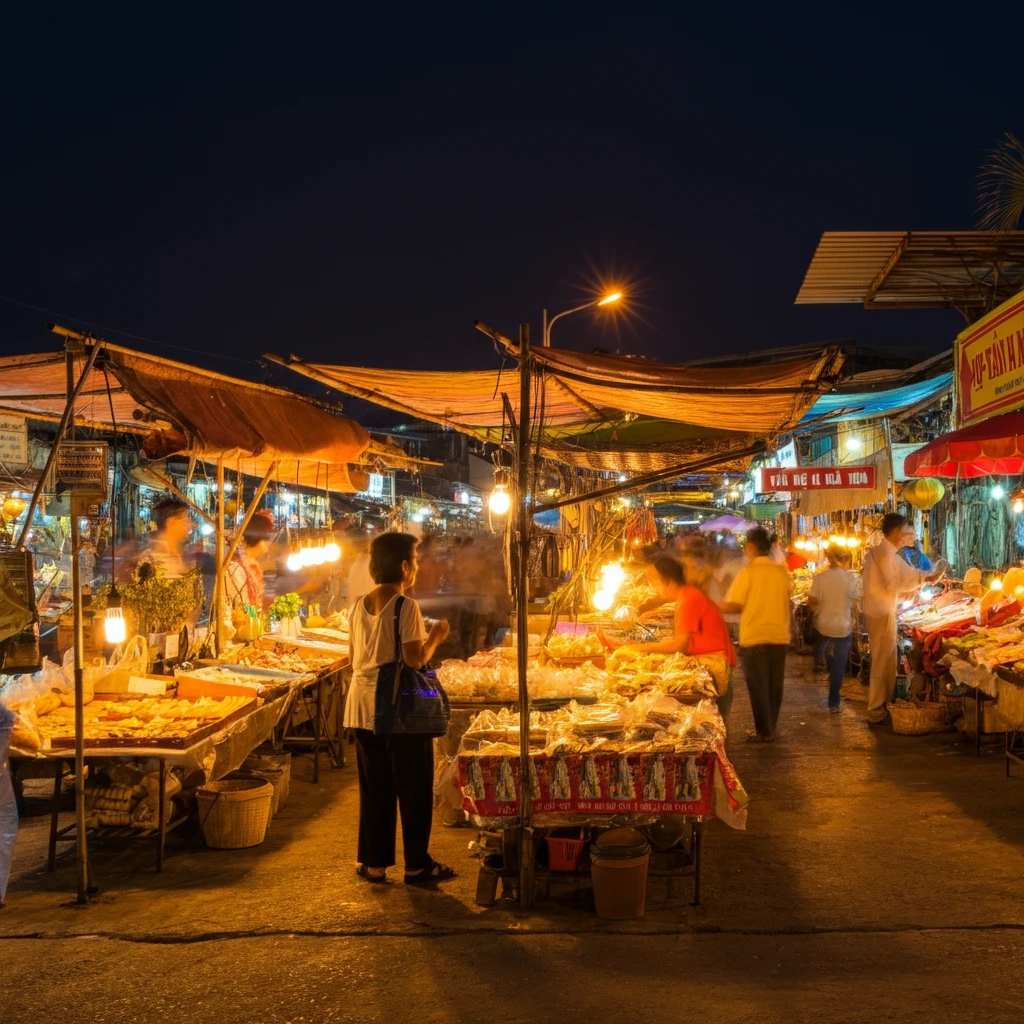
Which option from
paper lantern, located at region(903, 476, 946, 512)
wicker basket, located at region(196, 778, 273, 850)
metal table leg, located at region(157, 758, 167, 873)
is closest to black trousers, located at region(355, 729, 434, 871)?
wicker basket, located at region(196, 778, 273, 850)

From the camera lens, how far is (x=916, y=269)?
334 inches

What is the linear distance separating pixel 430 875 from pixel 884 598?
20.4 feet

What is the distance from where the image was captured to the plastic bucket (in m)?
4.45

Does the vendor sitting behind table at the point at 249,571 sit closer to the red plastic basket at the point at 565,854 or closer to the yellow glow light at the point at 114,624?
the yellow glow light at the point at 114,624

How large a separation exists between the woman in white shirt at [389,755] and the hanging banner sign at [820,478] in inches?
349

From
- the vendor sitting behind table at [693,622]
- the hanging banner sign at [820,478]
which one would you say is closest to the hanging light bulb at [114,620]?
the vendor sitting behind table at [693,622]

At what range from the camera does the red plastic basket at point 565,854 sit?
15.6 ft

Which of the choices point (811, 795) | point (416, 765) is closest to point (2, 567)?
point (416, 765)

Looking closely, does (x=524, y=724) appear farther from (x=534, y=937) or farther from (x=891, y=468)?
(x=891, y=468)

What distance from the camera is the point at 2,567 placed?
494 centimetres

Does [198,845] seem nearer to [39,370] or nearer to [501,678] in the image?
[501,678]

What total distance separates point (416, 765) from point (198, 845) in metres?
1.90

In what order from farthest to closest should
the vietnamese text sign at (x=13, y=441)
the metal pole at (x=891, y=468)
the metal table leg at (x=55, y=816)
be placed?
the metal pole at (x=891, y=468), the vietnamese text sign at (x=13, y=441), the metal table leg at (x=55, y=816)

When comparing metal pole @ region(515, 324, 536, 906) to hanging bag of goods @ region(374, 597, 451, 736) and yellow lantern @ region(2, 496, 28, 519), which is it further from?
yellow lantern @ region(2, 496, 28, 519)
